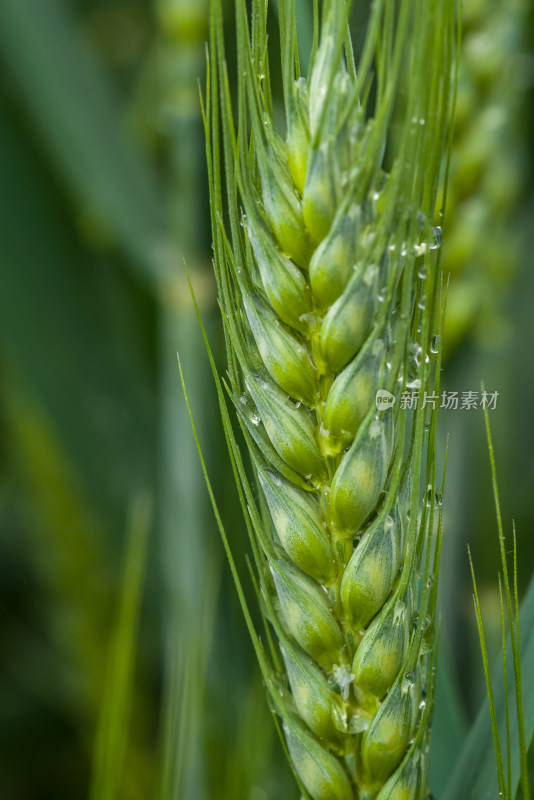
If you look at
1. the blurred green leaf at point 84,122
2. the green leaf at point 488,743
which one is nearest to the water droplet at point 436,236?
the green leaf at point 488,743

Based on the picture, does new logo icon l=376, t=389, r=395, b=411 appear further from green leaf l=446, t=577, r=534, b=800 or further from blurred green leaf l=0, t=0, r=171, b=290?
blurred green leaf l=0, t=0, r=171, b=290

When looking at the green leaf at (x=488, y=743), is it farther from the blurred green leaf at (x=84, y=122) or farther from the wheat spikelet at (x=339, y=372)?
the blurred green leaf at (x=84, y=122)

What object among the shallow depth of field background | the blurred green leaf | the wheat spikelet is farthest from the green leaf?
the blurred green leaf

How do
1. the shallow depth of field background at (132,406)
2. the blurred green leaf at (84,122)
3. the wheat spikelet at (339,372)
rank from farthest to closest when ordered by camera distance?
the blurred green leaf at (84,122) < the shallow depth of field background at (132,406) < the wheat spikelet at (339,372)

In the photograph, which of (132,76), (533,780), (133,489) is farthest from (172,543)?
(132,76)

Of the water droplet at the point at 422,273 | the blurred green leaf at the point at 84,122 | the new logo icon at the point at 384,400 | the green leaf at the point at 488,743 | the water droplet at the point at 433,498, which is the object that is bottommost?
the green leaf at the point at 488,743

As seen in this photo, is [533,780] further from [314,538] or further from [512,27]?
[512,27]
